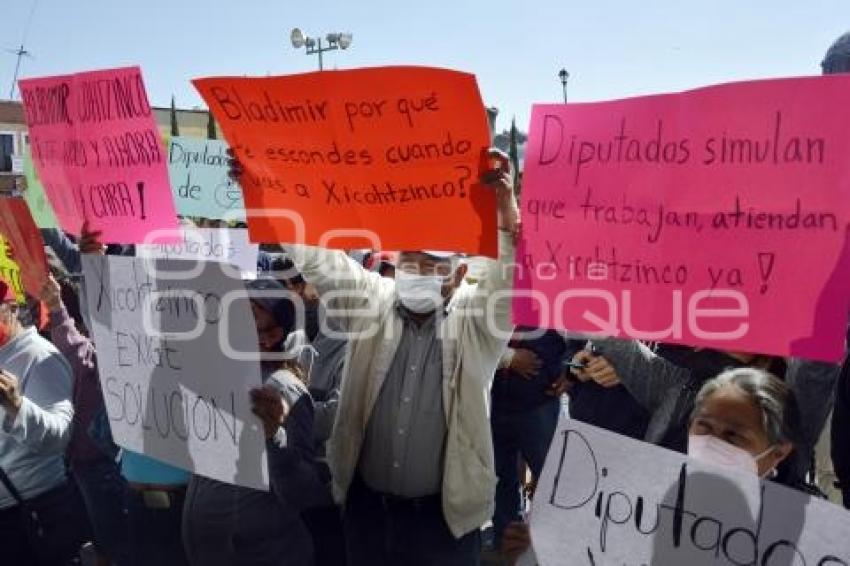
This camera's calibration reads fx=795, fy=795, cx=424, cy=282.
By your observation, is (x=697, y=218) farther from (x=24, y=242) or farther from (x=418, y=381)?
(x=24, y=242)

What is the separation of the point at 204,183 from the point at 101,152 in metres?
2.54

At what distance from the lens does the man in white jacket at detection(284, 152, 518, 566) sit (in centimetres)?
272

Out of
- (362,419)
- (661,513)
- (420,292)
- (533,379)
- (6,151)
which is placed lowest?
(533,379)

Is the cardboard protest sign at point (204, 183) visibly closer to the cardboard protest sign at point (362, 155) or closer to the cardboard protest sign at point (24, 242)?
the cardboard protest sign at point (24, 242)

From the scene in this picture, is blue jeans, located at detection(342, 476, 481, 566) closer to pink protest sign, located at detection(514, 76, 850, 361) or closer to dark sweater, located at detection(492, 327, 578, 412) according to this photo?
pink protest sign, located at detection(514, 76, 850, 361)

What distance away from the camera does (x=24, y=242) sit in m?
3.26

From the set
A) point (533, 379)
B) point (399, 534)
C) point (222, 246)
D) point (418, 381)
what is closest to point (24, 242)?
point (222, 246)

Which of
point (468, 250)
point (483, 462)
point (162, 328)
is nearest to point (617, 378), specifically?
point (483, 462)

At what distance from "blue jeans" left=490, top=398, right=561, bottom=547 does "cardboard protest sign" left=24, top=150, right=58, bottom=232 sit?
2641 mm

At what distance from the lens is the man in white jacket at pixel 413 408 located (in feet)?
8.92

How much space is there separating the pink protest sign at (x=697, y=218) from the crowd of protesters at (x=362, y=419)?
0.24m

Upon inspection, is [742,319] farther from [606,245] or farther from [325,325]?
[325,325]

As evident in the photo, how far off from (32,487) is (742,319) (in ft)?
8.82

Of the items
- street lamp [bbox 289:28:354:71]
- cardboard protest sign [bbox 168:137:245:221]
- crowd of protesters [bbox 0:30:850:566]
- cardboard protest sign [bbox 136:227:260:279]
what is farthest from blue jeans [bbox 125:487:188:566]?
street lamp [bbox 289:28:354:71]
